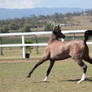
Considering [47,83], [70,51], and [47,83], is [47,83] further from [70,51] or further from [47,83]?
[70,51]

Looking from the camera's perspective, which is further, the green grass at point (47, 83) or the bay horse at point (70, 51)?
the bay horse at point (70, 51)

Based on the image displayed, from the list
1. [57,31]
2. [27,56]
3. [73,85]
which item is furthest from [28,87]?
[27,56]

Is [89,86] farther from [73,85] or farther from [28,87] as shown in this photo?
[28,87]

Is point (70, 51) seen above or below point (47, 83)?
above

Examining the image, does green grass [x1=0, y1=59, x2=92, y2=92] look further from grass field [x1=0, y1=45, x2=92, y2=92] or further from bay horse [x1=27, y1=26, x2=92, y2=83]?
bay horse [x1=27, y1=26, x2=92, y2=83]

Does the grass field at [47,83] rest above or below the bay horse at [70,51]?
below

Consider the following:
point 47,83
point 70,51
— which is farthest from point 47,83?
point 70,51

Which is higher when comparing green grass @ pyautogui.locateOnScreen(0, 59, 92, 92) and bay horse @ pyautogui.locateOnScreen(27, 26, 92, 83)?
bay horse @ pyautogui.locateOnScreen(27, 26, 92, 83)

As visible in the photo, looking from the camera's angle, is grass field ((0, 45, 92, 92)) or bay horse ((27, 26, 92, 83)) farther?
bay horse ((27, 26, 92, 83))

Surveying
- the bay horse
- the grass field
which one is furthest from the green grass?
the bay horse

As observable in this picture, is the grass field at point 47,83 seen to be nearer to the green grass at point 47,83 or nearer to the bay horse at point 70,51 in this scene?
the green grass at point 47,83

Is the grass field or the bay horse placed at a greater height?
the bay horse

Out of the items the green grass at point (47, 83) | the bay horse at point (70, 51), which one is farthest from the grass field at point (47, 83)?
the bay horse at point (70, 51)

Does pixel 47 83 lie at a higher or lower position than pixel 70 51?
lower
